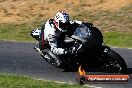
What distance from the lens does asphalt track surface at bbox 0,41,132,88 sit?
1330 cm

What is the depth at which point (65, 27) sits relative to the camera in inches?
537

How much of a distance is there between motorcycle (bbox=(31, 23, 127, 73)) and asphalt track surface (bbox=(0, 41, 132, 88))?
16.4 inches

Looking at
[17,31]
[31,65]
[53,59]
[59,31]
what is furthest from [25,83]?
[17,31]

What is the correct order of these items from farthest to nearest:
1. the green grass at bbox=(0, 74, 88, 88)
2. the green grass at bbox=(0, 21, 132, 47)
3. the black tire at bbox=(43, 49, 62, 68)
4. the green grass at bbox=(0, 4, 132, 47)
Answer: the green grass at bbox=(0, 4, 132, 47) → the green grass at bbox=(0, 21, 132, 47) → the black tire at bbox=(43, 49, 62, 68) → the green grass at bbox=(0, 74, 88, 88)

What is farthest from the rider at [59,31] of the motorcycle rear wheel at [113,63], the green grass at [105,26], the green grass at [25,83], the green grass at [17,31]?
Answer: the green grass at [17,31]

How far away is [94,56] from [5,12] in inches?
616

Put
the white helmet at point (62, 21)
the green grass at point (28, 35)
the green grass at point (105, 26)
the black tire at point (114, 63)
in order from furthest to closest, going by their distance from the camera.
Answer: the green grass at point (105, 26) → the green grass at point (28, 35) → the white helmet at point (62, 21) → the black tire at point (114, 63)

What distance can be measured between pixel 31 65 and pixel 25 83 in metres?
2.73

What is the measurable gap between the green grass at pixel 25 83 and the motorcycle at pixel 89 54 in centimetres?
122

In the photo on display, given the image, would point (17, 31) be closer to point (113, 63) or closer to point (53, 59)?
point (53, 59)

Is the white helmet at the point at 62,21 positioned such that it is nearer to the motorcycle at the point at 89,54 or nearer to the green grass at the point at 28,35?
the motorcycle at the point at 89,54

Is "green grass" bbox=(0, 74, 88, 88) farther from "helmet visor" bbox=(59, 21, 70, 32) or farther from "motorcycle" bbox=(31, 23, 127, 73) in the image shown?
"helmet visor" bbox=(59, 21, 70, 32)

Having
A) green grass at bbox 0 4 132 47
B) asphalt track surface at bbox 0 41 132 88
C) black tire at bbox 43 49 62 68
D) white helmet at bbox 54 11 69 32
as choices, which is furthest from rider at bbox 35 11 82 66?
green grass at bbox 0 4 132 47

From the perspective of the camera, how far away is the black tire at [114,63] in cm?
1292
